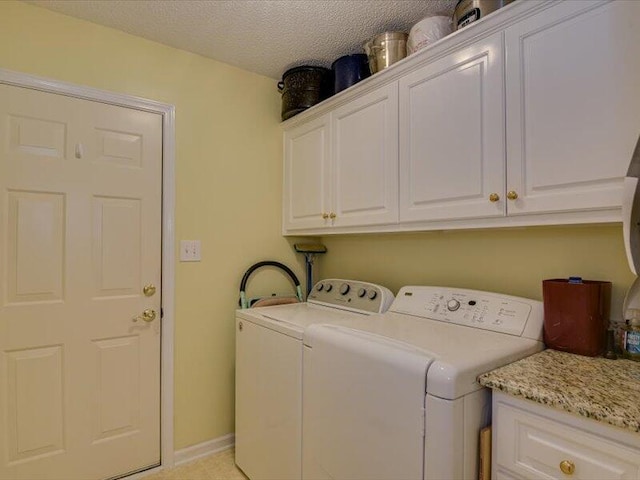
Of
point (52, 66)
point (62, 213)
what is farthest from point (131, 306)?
point (52, 66)

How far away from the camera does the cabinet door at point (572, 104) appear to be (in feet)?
3.45

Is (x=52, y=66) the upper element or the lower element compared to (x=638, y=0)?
upper

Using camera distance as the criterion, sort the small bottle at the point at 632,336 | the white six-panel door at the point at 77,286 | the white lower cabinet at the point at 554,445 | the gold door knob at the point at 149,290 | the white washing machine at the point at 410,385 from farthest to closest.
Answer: the gold door knob at the point at 149,290, the white six-panel door at the point at 77,286, the small bottle at the point at 632,336, the white washing machine at the point at 410,385, the white lower cabinet at the point at 554,445

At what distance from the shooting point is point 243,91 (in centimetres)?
230

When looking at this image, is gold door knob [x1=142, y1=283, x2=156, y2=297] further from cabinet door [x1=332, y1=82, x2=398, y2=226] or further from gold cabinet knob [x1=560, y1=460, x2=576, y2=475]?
gold cabinet knob [x1=560, y1=460, x2=576, y2=475]

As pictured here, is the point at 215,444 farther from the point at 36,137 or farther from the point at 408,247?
the point at 36,137

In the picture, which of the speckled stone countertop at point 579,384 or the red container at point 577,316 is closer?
the speckled stone countertop at point 579,384

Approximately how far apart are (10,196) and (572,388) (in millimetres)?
2234

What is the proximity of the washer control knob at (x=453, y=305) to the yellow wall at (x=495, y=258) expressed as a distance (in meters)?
0.21

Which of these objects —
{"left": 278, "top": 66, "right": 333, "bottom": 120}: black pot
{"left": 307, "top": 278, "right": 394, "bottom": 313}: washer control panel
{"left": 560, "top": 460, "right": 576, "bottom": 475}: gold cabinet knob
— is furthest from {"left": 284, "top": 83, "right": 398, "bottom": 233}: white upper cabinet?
{"left": 560, "top": 460, "right": 576, "bottom": 475}: gold cabinet knob

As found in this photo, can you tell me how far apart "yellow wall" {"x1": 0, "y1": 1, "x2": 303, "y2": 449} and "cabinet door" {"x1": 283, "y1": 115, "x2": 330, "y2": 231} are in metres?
0.10

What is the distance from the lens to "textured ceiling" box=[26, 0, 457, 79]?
65.6 inches

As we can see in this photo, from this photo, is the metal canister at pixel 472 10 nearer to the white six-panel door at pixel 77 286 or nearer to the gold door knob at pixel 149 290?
the white six-panel door at pixel 77 286

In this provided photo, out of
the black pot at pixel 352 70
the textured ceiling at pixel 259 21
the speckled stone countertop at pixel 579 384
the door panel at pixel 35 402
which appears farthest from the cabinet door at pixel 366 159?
the door panel at pixel 35 402
